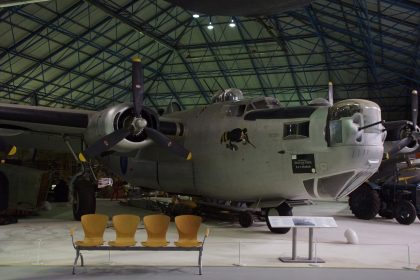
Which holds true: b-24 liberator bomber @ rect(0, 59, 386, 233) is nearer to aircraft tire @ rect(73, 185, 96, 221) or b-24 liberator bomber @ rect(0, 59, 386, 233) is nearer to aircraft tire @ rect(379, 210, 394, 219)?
aircraft tire @ rect(73, 185, 96, 221)

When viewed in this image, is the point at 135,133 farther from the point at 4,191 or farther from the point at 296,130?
the point at 4,191

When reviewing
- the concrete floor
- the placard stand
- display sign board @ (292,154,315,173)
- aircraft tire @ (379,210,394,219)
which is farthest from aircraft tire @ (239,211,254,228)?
aircraft tire @ (379,210,394,219)

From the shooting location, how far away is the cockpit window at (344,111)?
9211mm

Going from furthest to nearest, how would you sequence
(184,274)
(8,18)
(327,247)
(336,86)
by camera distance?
1. (336,86)
2. (8,18)
3. (327,247)
4. (184,274)

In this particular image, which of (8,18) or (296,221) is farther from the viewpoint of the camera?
(8,18)

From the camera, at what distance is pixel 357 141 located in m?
9.09

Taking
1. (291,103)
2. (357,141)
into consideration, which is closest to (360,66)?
(291,103)

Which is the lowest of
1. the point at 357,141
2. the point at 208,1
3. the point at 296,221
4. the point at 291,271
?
the point at 291,271

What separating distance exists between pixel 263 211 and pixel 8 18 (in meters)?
18.3

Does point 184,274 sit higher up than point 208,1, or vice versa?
point 208,1

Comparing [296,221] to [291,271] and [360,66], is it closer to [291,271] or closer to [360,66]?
[291,271]

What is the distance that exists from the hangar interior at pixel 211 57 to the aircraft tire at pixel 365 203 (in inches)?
17.4

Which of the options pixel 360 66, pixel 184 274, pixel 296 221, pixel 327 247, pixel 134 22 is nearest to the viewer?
pixel 184 274

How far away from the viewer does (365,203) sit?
563 inches
